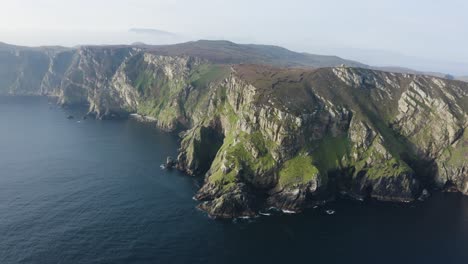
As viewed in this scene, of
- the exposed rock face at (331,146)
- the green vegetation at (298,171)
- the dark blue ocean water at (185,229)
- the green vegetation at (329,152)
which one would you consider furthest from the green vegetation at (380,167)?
the green vegetation at (298,171)

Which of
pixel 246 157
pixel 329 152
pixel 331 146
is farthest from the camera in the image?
pixel 331 146

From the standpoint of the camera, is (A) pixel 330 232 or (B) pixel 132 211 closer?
(A) pixel 330 232

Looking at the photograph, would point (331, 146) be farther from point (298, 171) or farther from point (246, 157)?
point (246, 157)

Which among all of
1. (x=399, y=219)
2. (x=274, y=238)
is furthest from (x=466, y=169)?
(x=274, y=238)

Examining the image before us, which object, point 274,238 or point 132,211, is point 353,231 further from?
point 132,211

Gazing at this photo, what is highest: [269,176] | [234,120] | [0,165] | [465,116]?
[465,116]

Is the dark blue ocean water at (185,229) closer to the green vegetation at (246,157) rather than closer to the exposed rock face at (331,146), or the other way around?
the exposed rock face at (331,146)

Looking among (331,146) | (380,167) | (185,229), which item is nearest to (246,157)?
(331,146)
